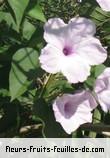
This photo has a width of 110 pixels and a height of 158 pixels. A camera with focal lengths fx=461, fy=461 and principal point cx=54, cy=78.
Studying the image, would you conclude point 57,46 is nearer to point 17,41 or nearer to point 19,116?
point 17,41

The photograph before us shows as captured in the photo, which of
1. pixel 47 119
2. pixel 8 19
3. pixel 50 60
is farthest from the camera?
pixel 8 19

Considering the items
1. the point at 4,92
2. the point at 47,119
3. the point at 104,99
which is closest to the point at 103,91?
the point at 104,99

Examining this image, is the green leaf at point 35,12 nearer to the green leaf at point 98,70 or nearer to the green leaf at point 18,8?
the green leaf at point 18,8

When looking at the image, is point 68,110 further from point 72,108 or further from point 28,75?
point 28,75

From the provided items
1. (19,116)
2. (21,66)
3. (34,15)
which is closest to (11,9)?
(34,15)

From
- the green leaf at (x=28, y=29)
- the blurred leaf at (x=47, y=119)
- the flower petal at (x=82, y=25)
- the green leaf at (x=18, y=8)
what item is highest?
the green leaf at (x=18, y=8)

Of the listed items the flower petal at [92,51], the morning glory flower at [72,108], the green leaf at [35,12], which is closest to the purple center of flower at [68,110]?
the morning glory flower at [72,108]

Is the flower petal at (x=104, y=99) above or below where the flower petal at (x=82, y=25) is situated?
below
